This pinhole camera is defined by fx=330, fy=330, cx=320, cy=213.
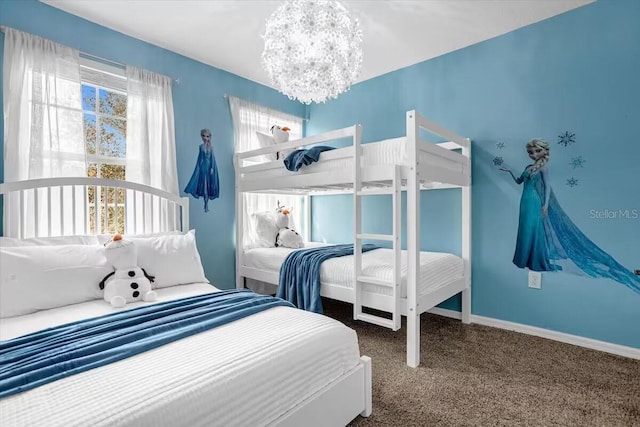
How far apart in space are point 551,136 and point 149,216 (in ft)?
11.0

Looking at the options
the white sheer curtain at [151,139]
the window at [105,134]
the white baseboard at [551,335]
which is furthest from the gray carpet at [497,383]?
the window at [105,134]

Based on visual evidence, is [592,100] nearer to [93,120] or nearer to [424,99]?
[424,99]

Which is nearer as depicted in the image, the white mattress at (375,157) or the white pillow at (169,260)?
the white pillow at (169,260)

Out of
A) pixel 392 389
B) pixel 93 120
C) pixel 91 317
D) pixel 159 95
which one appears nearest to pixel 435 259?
pixel 392 389

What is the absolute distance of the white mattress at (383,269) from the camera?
7.51ft

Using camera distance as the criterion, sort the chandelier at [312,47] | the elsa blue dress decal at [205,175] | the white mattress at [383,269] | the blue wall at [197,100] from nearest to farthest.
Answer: the chandelier at [312,47]
the white mattress at [383,269]
the blue wall at [197,100]
the elsa blue dress decal at [205,175]

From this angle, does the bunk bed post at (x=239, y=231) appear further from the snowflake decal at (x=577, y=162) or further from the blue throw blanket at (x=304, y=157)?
the snowflake decal at (x=577, y=162)

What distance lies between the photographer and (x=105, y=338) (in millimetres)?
1243

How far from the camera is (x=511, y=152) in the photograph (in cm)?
279

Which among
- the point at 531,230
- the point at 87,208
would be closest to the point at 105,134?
the point at 87,208

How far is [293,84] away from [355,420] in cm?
199

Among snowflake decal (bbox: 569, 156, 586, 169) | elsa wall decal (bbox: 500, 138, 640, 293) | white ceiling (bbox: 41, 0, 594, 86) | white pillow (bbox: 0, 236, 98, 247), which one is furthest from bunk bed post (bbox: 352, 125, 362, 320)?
white pillow (bbox: 0, 236, 98, 247)

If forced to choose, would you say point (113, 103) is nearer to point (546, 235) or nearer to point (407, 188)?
point (407, 188)

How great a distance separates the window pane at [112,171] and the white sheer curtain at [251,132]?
1128 mm
